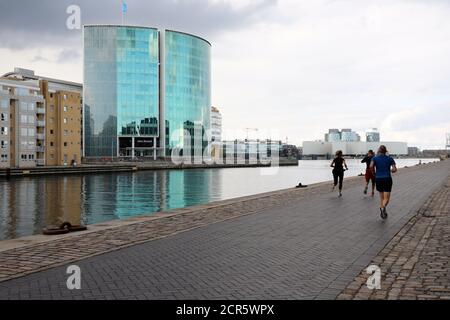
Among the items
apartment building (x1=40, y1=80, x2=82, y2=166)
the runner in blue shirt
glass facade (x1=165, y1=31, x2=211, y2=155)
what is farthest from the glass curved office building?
the runner in blue shirt

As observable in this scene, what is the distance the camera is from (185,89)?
128 meters

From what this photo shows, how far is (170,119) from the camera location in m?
125

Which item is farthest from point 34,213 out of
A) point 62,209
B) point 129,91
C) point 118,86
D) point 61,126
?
point 118,86

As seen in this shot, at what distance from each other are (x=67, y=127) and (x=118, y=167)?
12.6m

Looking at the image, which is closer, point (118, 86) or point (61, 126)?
point (61, 126)

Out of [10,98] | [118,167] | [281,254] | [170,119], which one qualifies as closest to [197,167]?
[170,119]

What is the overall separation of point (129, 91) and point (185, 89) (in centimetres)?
1548

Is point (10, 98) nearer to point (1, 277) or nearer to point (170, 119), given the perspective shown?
point (170, 119)

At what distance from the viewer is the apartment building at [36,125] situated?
8081 cm

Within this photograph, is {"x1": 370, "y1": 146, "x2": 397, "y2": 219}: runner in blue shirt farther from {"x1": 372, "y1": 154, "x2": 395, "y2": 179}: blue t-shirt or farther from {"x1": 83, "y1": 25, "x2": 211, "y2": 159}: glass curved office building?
{"x1": 83, "y1": 25, "x2": 211, "y2": 159}: glass curved office building

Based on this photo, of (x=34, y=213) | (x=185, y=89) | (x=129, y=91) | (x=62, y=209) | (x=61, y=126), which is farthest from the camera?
(x=185, y=89)

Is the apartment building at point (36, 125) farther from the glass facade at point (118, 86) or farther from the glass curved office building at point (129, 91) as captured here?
the glass curved office building at point (129, 91)

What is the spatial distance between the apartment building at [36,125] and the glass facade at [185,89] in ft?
107

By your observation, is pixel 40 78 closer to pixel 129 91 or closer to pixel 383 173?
pixel 129 91
